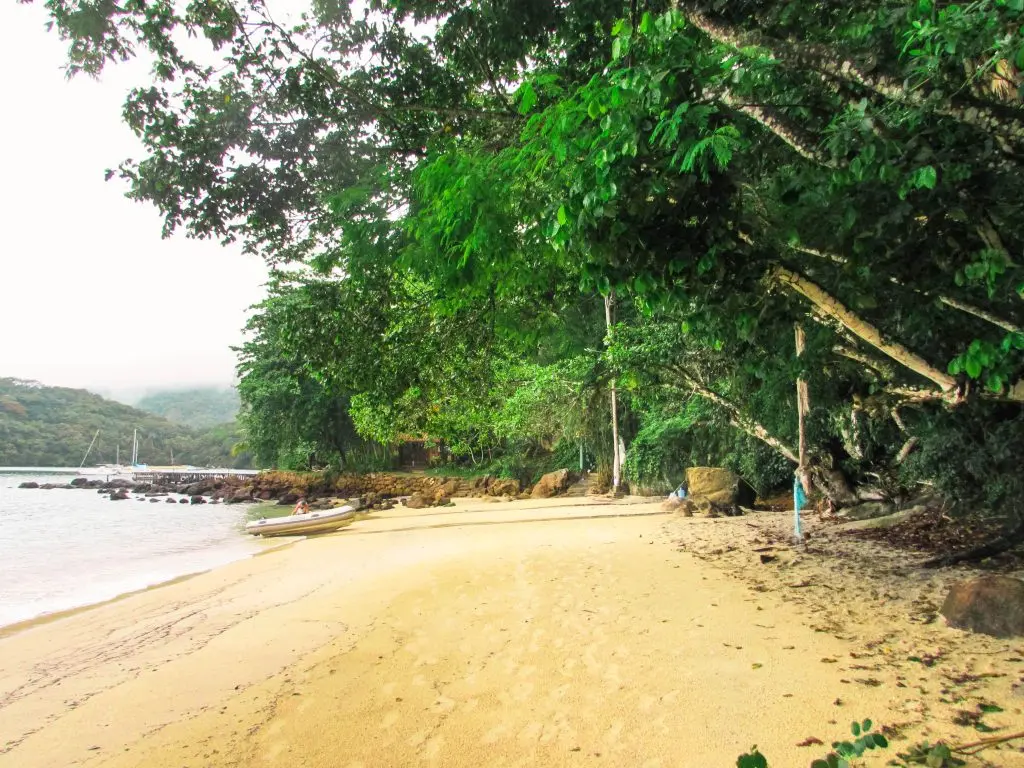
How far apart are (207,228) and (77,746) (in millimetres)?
5117

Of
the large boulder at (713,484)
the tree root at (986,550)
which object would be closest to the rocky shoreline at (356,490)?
the large boulder at (713,484)

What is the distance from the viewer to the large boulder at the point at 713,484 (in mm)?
12617

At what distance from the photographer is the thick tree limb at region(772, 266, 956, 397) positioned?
3.87m

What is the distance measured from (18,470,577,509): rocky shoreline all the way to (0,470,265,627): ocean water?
3525 mm

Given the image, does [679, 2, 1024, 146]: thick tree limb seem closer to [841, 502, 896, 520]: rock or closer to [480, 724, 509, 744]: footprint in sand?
[480, 724, 509, 744]: footprint in sand

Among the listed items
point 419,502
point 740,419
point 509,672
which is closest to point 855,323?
point 509,672

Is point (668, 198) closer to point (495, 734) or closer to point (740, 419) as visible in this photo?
point (495, 734)

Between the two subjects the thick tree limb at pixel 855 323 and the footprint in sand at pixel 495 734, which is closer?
the footprint in sand at pixel 495 734

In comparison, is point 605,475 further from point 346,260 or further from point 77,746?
point 77,746

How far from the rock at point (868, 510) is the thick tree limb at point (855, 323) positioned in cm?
544

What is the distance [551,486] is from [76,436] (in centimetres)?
7644

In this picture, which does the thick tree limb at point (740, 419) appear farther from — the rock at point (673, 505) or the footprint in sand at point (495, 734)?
the footprint in sand at point (495, 734)

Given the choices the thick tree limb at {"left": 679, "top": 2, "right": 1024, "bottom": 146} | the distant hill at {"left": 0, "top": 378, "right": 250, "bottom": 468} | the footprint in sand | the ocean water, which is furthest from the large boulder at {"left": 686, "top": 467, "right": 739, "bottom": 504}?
the distant hill at {"left": 0, "top": 378, "right": 250, "bottom": 468}

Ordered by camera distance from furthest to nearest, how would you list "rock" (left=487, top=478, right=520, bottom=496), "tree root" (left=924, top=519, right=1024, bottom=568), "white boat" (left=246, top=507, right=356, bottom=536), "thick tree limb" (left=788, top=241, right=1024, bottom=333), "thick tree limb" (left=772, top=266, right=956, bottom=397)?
1. "rock" (left=487, top=478, right=520, bottom=496)
2. "white boat" (left=246, top=507, right=356, bottom=536)
3. "tree root" (left=924, top=519, right=1024, bottom=568)
4. "thick tree limb" (left=772, top=266, right=956, bottom=397)
5. "thick tree limb" (left=788, top=241, right=1024, bottom=333)
